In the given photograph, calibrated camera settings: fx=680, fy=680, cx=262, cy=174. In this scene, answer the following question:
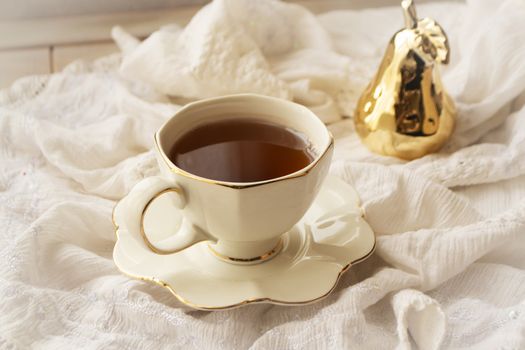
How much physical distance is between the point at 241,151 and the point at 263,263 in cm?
10

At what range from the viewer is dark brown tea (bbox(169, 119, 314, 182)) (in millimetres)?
551

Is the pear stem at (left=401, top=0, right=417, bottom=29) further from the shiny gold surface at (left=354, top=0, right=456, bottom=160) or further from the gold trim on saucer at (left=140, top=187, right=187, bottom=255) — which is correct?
the gold trim on saucer at (left=140, top=187, right=187, bottom=255)

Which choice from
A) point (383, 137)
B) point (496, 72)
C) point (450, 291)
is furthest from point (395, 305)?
point (496, 72)

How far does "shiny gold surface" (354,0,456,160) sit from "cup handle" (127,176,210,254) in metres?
0.25

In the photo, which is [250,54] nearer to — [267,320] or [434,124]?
[434,124]

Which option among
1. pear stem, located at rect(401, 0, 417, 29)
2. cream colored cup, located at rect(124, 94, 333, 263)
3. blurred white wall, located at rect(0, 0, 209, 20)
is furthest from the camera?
blurred white wall, located at rect(0, 0, 209, 20)

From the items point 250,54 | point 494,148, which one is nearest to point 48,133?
point 250,54

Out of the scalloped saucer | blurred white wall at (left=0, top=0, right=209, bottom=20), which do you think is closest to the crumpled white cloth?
the scalloped saucer

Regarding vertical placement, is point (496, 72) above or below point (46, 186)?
above

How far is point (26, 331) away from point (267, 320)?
0.19 metres

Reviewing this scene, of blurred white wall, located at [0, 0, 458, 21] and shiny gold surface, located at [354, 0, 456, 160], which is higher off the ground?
shiny gold surface, located at [354, 0, 456, 160]

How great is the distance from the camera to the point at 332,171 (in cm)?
68

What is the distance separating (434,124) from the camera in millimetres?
707

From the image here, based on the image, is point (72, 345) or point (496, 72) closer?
point (72, 345)
